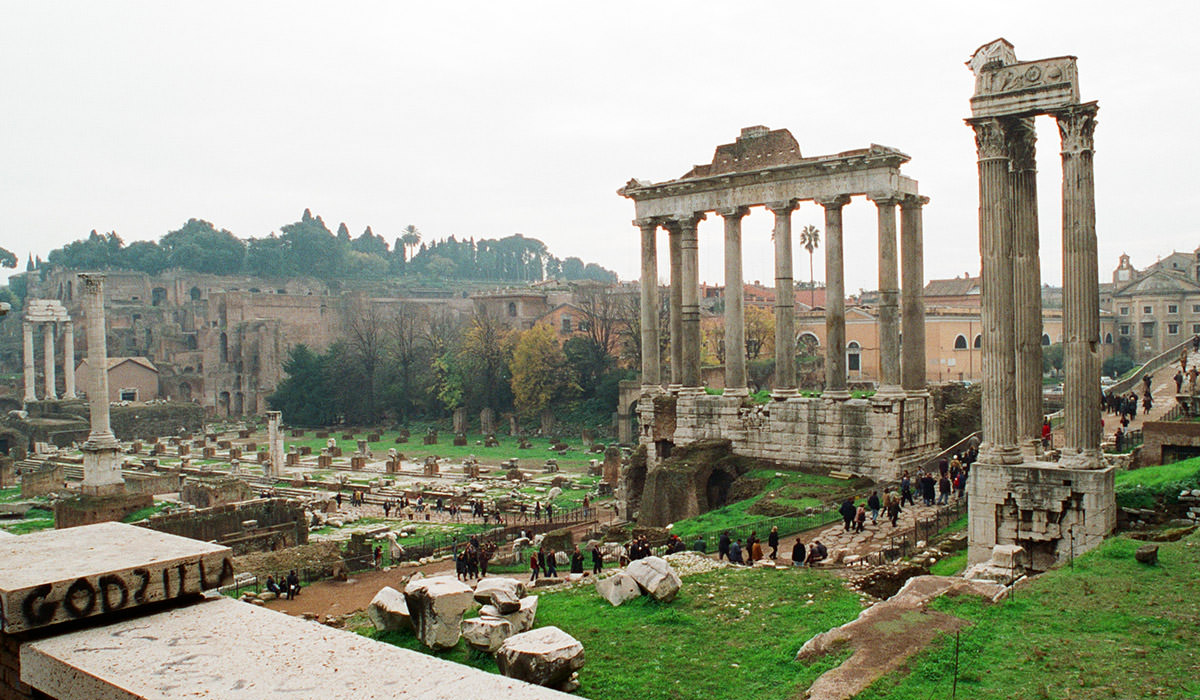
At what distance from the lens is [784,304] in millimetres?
22609

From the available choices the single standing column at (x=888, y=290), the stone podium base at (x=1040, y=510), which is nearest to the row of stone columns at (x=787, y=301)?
the single standing column at (x=888, y=290)

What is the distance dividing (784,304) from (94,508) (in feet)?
69.2

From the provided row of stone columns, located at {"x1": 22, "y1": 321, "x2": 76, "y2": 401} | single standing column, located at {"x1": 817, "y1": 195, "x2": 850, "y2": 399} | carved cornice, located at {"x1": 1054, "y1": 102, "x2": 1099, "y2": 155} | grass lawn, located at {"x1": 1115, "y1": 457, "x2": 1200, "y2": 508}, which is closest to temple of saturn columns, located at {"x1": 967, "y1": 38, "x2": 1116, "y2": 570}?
carved cornice, located at {"x1": 1054, "y1": 102, "x2": 1099, "y2": 155}

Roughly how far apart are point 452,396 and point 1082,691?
48.6 metres

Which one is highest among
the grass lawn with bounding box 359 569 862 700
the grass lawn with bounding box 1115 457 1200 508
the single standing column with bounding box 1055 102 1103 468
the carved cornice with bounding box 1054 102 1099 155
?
the carved cornice with bounding box 1054 102 1099 155

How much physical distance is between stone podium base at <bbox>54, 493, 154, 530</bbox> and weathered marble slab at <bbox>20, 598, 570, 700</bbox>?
87.4 feet

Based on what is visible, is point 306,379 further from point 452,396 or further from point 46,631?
point 46,631

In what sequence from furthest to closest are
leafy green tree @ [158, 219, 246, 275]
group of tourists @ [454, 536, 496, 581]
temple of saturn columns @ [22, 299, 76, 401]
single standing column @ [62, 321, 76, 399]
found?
leafy green tree @ [158, 219, 246, 275] → single standing column @ [62, 321, 76, 399] → temple of saturn columns @ [22, 299, 76, 401] → group of tourists @ [454, 536, 496, 581]

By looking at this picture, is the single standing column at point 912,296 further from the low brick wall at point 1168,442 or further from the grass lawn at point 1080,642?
the grass lawn at point 1080,642

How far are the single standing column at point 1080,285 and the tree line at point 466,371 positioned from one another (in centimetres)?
3430

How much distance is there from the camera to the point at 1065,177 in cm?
1244

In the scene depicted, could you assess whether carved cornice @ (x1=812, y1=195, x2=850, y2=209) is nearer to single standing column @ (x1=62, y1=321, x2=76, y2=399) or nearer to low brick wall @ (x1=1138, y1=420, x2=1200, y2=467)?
low brick wall @ (x1=1138, y1=420, x2=1200, y2=467)

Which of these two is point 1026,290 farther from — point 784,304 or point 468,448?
point 468,448

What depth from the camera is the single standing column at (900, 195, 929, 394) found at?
21.1 m
